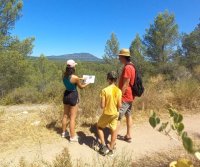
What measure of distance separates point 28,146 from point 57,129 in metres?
1.04

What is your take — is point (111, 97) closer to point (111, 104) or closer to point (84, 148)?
point (111, 104)

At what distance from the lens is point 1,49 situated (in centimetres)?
1873

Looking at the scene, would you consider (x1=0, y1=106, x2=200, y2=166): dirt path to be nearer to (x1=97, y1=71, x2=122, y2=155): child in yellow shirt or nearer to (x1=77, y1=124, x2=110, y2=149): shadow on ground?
(x1=77, y1=124, x2=110, y2=149): shadow on ground

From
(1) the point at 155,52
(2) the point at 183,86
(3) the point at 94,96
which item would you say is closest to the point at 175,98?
(2) the point at 183,86

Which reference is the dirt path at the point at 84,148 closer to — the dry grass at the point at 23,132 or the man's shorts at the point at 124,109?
the dry grass at the point at 23,132

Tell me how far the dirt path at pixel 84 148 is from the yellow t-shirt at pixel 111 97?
2.25 feet

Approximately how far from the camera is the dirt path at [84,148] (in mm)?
5191

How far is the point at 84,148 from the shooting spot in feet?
18.6

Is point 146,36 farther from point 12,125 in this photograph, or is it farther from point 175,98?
point 12,125

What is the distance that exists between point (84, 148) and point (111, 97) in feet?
3.68

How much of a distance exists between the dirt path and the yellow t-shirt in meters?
0.69

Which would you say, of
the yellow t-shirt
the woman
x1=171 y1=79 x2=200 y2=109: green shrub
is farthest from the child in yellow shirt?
x1=171 y1=79 x2=200 y2=109: green shrub

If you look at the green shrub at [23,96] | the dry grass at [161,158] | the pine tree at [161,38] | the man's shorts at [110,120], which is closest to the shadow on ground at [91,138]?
the man's shorts at [110,120]

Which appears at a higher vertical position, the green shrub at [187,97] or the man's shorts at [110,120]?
the green shrub at [187,97]
